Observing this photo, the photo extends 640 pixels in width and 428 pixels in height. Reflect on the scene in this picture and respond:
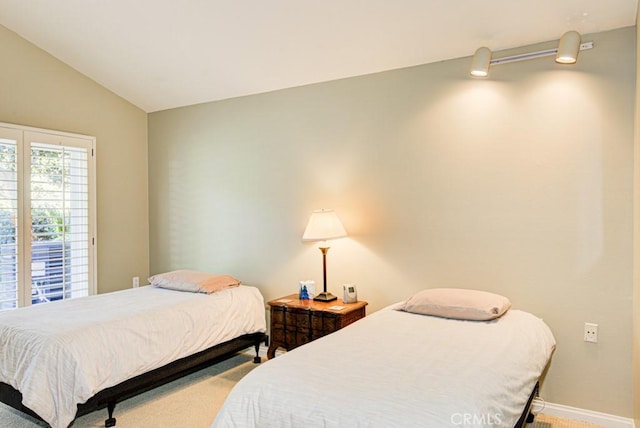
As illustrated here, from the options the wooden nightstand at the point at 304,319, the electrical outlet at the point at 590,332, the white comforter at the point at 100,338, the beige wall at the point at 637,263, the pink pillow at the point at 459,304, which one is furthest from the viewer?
the wooden nightstand at the point at 304,319

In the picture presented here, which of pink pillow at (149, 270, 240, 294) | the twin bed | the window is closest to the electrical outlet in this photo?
the twin bed

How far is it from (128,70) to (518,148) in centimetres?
350

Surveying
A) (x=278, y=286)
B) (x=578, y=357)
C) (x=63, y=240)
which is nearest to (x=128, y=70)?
(x=63, y=240)

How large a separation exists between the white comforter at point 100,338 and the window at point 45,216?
70 cm

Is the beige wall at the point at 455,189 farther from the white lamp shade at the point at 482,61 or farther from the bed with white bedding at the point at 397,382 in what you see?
the bed with white bedding at the point at 397,382

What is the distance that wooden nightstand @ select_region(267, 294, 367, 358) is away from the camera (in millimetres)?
3422

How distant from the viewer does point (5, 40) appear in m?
3.97

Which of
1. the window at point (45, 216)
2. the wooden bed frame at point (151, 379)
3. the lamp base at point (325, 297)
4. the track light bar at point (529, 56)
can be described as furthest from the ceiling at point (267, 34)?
the wooden bed frame at point (151, 379)

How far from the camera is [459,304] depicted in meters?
2.87

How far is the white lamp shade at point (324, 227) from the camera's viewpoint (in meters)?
3.63

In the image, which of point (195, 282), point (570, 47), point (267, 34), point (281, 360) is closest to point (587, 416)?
point (281, 360)

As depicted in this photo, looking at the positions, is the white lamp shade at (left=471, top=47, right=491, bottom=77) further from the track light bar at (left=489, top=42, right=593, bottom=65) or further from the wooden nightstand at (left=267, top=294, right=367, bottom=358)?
the wooden nightstand at (left=267, top=294, right=367, bottom=358)

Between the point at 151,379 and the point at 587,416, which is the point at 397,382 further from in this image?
the point at 151,379

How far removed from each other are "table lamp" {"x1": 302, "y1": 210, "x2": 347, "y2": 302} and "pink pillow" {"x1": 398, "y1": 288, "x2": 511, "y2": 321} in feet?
2.65
